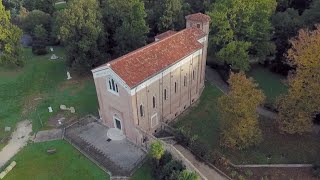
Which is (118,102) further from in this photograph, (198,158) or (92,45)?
(92,45)

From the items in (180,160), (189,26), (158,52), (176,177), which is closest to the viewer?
(176,177)

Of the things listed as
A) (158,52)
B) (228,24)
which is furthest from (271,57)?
(158,52)

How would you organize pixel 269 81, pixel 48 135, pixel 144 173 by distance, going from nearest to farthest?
pixel 144 173 < pixel 48 135 < pixel 269 81

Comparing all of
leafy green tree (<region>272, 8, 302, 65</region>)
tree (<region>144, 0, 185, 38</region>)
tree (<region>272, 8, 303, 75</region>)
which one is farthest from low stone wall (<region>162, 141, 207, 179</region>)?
tree (<region>144, 0, 185, 38</region>)

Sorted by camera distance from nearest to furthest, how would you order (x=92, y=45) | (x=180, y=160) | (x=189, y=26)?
(x=180, y=160) → (x=189, y=26) → (x=92, y=45)

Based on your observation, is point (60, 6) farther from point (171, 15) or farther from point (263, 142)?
point (263, 142)

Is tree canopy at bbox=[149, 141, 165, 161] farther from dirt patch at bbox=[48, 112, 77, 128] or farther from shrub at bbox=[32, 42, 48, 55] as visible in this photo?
shrub at bbox=[32, 42, 48, 55]

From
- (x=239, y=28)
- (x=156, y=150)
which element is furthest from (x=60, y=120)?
(x=239, y=28)

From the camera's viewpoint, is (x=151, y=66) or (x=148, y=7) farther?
(x=148, y=7)
